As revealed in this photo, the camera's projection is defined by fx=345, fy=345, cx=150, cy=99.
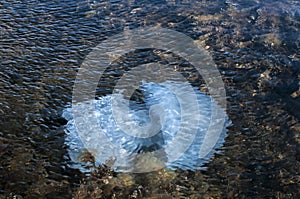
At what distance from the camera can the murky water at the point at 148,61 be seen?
16.2 ft

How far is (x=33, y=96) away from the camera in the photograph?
20.5ft

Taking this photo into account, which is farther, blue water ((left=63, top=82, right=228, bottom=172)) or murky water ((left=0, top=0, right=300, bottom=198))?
blue water ((left=63, top=82, right=228, bottom=172))

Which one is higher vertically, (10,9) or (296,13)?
(10,9)

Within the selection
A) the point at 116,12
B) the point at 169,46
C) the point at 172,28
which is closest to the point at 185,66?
the point at 169,46

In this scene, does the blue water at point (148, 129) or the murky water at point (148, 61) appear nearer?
the murky water at point (148, 61)

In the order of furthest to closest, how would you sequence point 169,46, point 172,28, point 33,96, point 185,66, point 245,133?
1. point 172,28
2. point 169,46
3. point 185,66
4. point 33,96
5. point 245,133

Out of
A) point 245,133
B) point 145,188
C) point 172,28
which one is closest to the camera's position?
point 145,188

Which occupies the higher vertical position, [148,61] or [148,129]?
[148,61]

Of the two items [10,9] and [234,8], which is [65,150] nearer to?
[10,9]

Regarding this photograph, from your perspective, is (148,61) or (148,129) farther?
(148,61)

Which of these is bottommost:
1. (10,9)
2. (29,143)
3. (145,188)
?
(145,188)

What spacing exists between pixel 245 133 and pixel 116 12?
488 cm

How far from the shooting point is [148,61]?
731cm

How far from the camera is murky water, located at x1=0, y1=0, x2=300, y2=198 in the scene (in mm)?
4926
